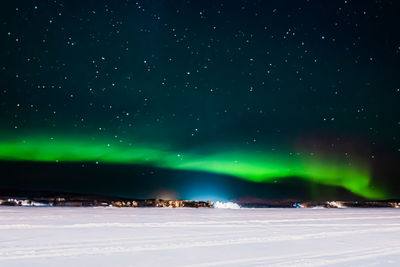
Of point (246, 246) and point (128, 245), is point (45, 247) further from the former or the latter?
point (246, 246)

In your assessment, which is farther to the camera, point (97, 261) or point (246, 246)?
point (246, 246)

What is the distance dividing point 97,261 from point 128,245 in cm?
102

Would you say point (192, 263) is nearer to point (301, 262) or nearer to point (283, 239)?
point (301, 262)

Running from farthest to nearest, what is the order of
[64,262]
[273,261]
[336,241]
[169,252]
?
1. [336,241]
2. [169,252]
3. [273,261]
4. [64,262]

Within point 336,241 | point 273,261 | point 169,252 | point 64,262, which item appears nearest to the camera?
point 64,262

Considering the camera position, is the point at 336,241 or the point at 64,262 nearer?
the point at 64,262

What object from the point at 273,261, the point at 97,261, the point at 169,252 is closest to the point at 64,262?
the point at 97,261

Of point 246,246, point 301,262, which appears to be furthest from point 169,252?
point 301,262

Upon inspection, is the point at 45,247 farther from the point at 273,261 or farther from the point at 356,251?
the point at 356,251

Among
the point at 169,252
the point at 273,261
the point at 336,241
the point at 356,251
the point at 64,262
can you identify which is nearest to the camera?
the point at 64,262

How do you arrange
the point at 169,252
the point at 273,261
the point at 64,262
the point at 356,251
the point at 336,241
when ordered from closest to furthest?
the point at 64,262
the point at 273,261
the point at 169,252
the point at 356,251
the point at 336,241

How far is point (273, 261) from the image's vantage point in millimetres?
3596

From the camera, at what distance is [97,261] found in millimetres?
3424

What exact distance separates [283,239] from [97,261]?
103 inches
